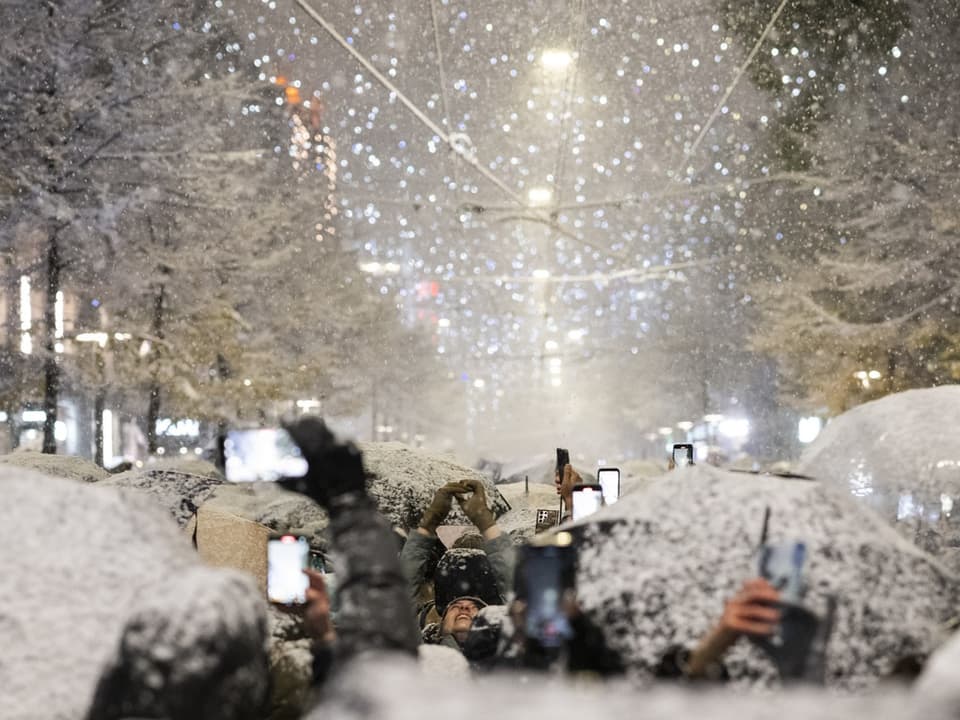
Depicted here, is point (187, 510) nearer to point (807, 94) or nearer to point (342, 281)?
point (807, 94)

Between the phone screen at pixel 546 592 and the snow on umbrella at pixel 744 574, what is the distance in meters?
0.24

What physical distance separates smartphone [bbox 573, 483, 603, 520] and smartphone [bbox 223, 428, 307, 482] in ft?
8.92

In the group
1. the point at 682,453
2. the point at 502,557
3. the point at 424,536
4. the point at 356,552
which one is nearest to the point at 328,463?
the point at 356,552

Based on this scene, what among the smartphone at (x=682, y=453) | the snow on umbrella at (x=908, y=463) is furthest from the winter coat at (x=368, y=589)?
the smartphone at (x=682, y=453)

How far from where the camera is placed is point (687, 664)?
133 inches

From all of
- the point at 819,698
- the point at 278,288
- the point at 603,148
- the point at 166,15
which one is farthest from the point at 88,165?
the point at 819,698

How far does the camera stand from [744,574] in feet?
11.5

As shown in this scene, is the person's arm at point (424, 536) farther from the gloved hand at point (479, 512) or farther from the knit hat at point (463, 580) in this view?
the knit hat at point (463, 580)

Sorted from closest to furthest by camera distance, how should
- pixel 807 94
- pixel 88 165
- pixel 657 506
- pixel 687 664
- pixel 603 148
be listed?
1. pixel 687 664
2. pixel 657 506
3. pixel 88 165
4. pixel 807 94
5. pixel 603 148

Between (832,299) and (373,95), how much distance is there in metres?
10.0

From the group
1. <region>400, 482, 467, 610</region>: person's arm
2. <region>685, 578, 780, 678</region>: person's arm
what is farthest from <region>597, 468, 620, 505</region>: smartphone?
<region>685, 578, 780, 678</region>: person's arm

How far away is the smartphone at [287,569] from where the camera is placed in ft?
17.8

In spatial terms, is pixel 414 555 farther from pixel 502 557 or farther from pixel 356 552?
pixel 356 552

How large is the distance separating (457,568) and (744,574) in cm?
368
